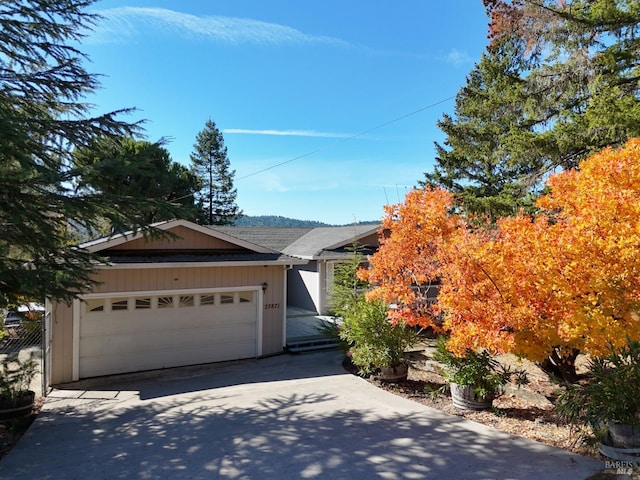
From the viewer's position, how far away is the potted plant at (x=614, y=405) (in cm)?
457

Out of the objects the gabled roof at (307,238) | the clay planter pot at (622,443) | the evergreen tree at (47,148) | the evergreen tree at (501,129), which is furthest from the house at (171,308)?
the clay planter pot at (622,443)

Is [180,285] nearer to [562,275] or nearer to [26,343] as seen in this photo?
[26,343]

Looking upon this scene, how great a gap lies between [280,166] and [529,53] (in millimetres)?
11800

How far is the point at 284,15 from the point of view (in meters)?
11.6

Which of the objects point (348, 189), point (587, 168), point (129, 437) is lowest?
point (129, 437)

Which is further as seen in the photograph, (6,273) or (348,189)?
(348,189)

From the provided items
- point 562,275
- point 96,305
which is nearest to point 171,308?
point 96,305

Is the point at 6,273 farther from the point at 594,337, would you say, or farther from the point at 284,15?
the point at 284,15

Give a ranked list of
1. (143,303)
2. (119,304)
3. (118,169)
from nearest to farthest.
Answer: (118,169), (119,304), (143,303)

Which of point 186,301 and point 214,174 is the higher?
point 214,174

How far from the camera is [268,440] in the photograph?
568cm

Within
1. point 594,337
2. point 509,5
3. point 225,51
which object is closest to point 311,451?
point 594,337

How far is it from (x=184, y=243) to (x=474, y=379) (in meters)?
8.34

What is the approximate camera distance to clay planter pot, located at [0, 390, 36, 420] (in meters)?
6.93
